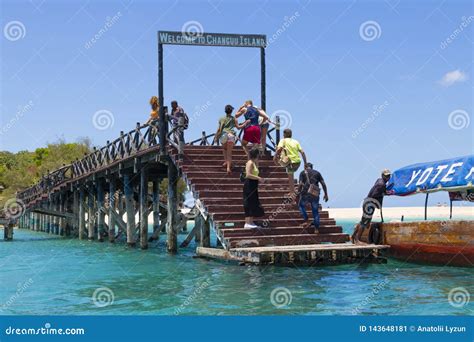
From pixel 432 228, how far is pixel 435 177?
3.97 feet

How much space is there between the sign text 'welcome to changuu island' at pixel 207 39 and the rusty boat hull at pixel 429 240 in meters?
7.02

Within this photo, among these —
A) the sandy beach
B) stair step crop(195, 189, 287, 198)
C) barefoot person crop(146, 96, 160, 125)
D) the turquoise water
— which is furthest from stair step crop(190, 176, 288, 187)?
the sandy beach

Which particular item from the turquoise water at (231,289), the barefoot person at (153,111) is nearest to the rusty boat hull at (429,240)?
the turquoise water at (231,289)

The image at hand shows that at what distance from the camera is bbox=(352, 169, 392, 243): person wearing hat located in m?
13.9

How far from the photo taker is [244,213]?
47.8 ft

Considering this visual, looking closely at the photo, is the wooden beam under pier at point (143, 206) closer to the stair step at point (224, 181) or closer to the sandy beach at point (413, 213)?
the stair step at point (224, 181)

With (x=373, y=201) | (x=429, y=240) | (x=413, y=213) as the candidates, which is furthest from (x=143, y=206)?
(x=413, y=213)

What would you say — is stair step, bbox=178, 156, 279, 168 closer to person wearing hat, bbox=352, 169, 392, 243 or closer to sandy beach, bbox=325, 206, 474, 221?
person wearing hat, bbox=352, 169, 392, 243

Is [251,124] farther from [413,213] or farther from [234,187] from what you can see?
[413,213]

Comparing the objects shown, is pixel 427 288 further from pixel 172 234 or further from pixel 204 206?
pixel 172 234

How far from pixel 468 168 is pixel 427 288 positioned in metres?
3.74

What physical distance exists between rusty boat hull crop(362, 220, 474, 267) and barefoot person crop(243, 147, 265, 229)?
10.4 ft

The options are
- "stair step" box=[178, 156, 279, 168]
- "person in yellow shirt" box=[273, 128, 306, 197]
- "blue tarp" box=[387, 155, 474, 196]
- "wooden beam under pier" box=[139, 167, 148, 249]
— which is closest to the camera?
"blue tarp" box=[387, 155, 474, 196]

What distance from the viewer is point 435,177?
44.7 ft
